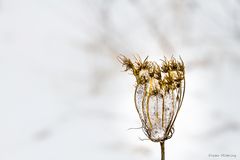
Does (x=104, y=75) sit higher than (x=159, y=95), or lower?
higher

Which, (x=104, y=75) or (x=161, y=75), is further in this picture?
(x=104, y=75)

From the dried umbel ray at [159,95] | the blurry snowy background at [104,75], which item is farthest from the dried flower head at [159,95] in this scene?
the blurry snowy background at [104,75]

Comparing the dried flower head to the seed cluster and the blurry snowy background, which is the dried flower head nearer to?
the seed cluster

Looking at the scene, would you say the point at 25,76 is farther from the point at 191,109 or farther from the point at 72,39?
the point at 191,109

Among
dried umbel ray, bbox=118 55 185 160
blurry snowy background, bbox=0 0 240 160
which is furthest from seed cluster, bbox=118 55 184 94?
blurry snowy background, bbox=0 0 240 160

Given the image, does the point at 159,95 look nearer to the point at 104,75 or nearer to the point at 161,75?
the point at 161,75

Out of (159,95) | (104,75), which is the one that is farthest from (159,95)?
(104,75)

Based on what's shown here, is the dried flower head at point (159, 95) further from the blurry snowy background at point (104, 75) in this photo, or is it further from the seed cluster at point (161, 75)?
the blurry snowy background at point (104, 75)

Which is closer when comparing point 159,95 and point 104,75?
point 159,95
